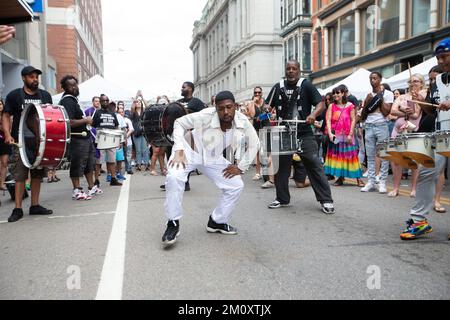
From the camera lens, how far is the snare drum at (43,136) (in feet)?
20.0

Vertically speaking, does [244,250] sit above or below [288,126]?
below

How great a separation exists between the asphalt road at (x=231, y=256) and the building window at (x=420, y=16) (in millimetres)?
17528

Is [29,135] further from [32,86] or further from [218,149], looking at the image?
[218,149]

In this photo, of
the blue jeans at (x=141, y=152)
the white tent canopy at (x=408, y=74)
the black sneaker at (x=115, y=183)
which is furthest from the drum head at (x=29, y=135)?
the white tent canopy at (x=408, y=74)

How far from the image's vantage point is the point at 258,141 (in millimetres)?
5234

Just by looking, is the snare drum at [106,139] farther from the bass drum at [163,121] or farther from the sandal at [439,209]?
the sandal at [439,209]

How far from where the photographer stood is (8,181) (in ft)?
28.6

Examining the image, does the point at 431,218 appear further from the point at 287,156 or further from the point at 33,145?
the point at 33,145

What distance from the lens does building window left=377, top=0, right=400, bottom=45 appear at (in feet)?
79.1

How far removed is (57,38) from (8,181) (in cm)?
3188

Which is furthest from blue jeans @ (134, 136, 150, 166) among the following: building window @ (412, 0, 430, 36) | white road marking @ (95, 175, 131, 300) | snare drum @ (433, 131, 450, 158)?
building window @ (412, 0, 430, 36)
